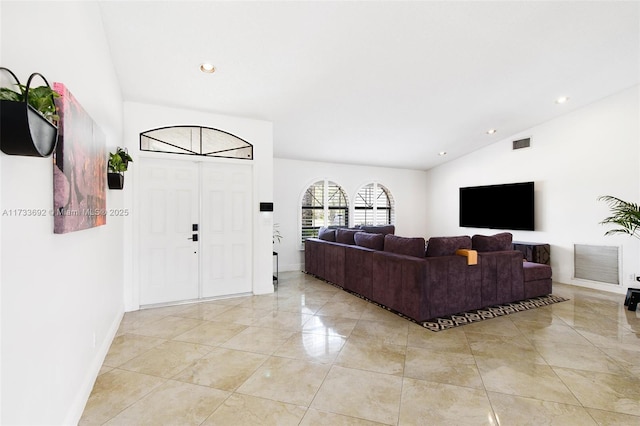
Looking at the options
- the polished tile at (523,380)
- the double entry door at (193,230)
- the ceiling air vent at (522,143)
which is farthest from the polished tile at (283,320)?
the ceiling air vent at (522,143)

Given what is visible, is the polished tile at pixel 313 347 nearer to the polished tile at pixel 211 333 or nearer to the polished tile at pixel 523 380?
the polished tile at pixel 211 333

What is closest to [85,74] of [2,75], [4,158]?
[2,75]

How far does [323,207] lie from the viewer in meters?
7.19

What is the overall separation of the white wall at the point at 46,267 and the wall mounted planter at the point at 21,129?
105 mm

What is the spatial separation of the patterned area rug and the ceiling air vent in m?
3.09

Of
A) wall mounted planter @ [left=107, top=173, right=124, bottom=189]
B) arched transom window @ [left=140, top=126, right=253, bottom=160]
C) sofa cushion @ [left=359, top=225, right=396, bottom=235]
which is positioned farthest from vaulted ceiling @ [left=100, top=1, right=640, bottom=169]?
sofa cushion @ [left=359, top=225, right=396, bottom=235]

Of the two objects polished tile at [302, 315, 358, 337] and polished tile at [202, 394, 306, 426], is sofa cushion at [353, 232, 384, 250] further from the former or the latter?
polished tile at [202, 394, 306, 426]

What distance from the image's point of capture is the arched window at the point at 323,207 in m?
6.98

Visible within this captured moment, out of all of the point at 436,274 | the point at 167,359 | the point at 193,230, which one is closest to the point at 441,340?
the point at 436,274

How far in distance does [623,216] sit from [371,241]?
3629 mm

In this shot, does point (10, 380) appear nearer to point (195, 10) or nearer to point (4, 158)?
point (4, 158)

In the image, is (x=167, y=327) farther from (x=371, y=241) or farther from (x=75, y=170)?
(x=371, y=241)

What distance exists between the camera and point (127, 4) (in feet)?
8.18

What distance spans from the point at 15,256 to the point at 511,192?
7258 mm
